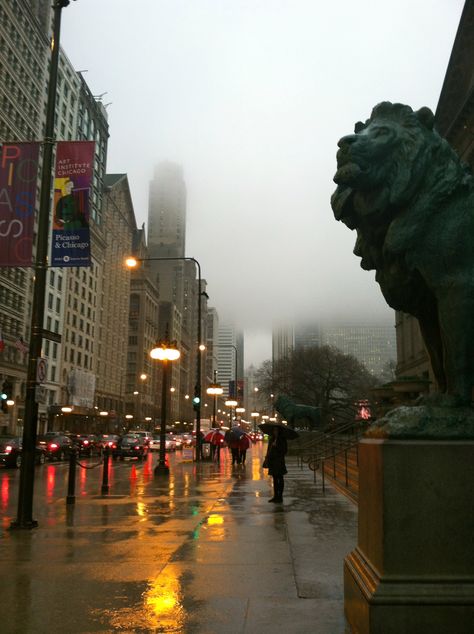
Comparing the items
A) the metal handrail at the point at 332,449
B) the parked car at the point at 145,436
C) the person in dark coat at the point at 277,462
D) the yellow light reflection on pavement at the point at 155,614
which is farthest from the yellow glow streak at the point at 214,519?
the parked car at the point at 145,436

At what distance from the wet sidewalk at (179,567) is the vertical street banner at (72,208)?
527 cm

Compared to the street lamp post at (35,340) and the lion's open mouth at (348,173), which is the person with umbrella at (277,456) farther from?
the lion's open mouth at (348,173)

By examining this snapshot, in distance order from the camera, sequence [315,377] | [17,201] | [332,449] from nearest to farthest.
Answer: [17,201]
[332,449]
[315,377]

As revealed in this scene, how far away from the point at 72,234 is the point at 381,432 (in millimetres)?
9363

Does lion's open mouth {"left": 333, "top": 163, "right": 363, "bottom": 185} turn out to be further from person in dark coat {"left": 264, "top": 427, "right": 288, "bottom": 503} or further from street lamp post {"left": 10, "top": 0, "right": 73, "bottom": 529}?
person in dark coat {"left": 264, "top": 427, "right": 288, "bottom": 503}

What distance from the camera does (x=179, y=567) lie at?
A: 6.80 metres

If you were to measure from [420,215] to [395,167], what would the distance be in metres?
0.43

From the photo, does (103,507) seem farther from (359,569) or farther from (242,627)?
(359,569)

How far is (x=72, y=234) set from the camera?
473 inches

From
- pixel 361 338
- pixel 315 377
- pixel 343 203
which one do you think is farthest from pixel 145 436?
pixel 361 338

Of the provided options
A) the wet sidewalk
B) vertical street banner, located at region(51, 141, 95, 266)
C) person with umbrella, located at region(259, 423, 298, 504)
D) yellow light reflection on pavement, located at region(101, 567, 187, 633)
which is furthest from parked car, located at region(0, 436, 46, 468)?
yellow light reflection on pavement, located at region(101, 567, 187, 633)

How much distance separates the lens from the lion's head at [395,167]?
14.7 ft

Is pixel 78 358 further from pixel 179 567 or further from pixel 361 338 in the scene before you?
pixel 361 338

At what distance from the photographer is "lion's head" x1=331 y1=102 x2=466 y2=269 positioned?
4.49m
